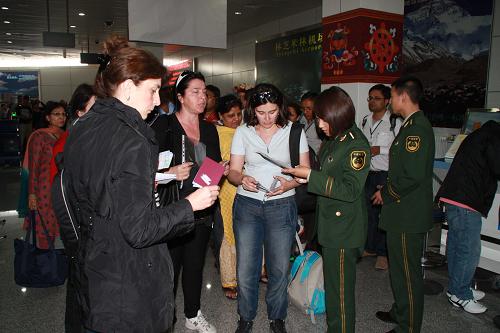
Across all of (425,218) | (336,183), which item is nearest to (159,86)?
(336,183)

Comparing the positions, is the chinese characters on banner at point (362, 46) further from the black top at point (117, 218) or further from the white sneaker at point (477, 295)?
the black top at point (117, 218)

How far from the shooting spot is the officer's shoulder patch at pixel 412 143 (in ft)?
7.72

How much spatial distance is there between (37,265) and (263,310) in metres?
1.84

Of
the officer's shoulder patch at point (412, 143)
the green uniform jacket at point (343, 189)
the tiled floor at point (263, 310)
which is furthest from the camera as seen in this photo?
the tiled floor at point (263, 310)

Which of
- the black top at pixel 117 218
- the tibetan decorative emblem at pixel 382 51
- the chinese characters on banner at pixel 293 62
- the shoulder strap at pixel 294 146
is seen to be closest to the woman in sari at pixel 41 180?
the shoulder strap at pixel 294 146

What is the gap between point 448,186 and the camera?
120 inches

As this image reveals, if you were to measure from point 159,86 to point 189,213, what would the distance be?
1.43 ft

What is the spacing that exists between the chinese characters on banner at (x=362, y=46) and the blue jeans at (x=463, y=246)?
2052 millimetres

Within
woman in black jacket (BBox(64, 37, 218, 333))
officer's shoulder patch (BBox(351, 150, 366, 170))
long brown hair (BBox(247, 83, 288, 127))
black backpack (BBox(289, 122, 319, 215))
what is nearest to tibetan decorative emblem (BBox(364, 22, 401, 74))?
black backpack (BBox(289, 122, 319, 215))

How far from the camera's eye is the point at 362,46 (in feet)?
14.8

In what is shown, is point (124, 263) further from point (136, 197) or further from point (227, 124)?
point (227, 124)

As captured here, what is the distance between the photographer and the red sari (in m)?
3.52

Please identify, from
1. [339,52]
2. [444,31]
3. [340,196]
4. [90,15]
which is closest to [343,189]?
[340,196]

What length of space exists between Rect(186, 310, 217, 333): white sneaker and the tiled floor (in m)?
0.08
